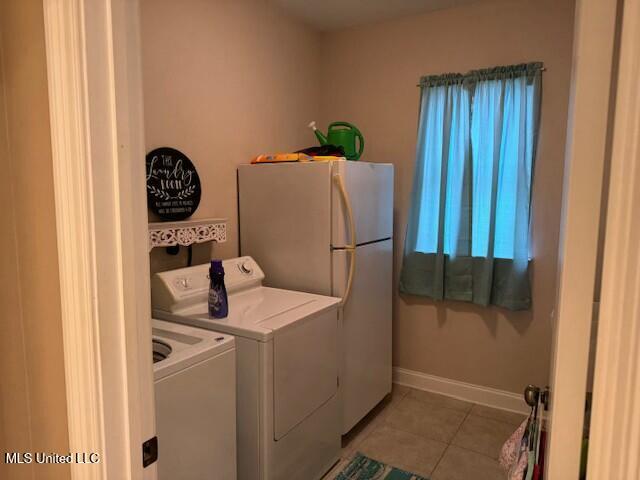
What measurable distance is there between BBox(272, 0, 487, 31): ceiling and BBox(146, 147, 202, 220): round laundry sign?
1.34 metres

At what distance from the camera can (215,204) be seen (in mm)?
2582

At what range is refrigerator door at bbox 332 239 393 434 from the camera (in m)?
2.48

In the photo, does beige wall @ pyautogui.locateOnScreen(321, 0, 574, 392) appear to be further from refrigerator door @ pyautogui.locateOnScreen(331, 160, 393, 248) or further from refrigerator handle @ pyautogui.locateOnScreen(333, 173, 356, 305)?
refrigerator handle @ pyautogui.locateOnScreen(333, 173, 356, 305)

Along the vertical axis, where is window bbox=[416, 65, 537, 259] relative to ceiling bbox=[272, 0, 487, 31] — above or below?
below

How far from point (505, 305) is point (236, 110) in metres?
2.14

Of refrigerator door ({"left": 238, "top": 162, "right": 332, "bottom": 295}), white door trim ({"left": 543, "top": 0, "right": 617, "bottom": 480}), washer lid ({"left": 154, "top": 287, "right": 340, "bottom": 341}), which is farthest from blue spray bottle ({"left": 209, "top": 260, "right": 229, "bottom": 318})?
white door trim ({"left": 543, "top": 0, "right": 617, "bottom": 480})

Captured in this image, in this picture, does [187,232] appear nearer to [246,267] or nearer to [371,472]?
[246,267]

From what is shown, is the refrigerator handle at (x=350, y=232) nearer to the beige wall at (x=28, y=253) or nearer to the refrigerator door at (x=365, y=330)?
the refrigerator door at (x=365, y=330)

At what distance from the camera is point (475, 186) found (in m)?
2.89

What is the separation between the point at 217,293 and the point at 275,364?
16.6 inches

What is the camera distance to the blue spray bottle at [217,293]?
77.7 inches

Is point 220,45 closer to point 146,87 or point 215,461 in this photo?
point 146,87

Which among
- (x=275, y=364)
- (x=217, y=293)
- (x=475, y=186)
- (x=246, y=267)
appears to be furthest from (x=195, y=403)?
(x=475, y=186)

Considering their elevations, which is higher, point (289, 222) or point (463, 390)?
point (289, 222)
